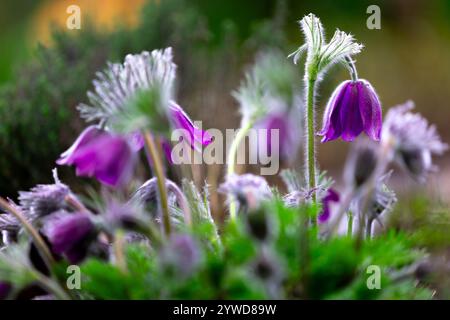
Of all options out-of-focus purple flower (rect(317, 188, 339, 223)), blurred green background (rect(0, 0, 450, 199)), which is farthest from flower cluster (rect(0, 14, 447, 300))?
blurred green background (rect(0, 0, 450, 199))

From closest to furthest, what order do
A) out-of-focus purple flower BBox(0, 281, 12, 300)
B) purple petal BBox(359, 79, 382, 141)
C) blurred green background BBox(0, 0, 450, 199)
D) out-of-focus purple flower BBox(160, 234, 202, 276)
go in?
1. out-of-focus purple flower BBox(160, 234, 202, 276)
2. out-of-focus purple flower BBox(0, 281, 12, 300)
3. purple petal BBox(359, 79, 382, 141)
4. blurred green background BBox(0, 0, 450, 199)

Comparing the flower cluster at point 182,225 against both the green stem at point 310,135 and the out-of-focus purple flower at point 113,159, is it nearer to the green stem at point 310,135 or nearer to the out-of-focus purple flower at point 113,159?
the out-of-focus purple flower at point 113,159

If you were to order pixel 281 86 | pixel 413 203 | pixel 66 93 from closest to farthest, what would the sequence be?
pixel 281 86, pixel 413 203, pixel 66 93

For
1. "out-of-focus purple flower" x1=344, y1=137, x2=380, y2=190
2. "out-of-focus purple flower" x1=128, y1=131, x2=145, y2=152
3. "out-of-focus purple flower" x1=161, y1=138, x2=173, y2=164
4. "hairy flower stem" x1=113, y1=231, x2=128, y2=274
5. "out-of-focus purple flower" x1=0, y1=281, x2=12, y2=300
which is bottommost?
"out-of-focus purple flower" x1=0, y1=281, x2=12, y2=300

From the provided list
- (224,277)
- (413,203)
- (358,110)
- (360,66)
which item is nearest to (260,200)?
(224,277)

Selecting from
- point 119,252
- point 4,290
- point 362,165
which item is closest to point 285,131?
point 362,165

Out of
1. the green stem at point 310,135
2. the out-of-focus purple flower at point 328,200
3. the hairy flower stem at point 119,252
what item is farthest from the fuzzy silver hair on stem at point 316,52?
→ the hairy flower stem at point 119,252

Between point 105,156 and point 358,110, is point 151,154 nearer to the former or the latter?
point 105,156

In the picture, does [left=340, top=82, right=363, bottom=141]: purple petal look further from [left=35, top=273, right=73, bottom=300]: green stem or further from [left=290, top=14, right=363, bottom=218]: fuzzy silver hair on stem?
[left=35, top=273, right=73, bottom=300]: green stem
